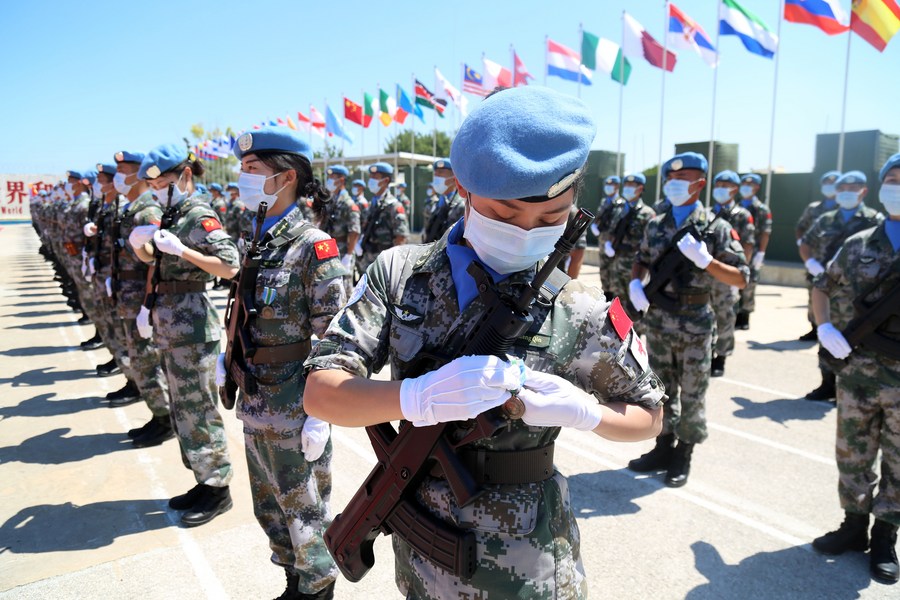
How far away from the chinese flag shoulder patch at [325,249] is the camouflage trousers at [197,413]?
5.18 ft

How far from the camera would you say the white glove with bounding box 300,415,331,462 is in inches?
101

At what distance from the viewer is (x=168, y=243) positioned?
11.6 ft

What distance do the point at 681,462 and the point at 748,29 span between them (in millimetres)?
12815

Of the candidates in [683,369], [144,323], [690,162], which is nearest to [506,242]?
Answer: [683,369]

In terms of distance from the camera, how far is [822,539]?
326 cm

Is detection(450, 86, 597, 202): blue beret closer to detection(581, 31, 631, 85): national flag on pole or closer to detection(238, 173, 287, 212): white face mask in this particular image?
detection(238, 173, 287, 212): white face mask

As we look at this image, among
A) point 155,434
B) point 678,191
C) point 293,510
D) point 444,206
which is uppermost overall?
point 678,191

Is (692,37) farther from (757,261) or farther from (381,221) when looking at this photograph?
(381,221)

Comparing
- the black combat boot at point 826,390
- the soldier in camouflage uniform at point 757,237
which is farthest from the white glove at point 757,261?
the black combat boot at point 826,390

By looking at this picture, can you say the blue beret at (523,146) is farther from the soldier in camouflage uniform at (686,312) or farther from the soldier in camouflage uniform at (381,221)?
the soldier in camouflage uniform at (381,221)

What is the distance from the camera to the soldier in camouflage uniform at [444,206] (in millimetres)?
7586

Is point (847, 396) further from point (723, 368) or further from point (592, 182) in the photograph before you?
point (592, 182)

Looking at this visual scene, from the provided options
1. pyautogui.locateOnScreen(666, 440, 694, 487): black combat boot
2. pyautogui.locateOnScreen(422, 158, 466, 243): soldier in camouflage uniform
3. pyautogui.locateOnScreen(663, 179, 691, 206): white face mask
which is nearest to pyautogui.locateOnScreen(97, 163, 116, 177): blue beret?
pyautogui.locateOnScreen(422, 158, 466, 243): soldier in camouflage uniform

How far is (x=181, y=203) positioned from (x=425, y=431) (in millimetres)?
3172
